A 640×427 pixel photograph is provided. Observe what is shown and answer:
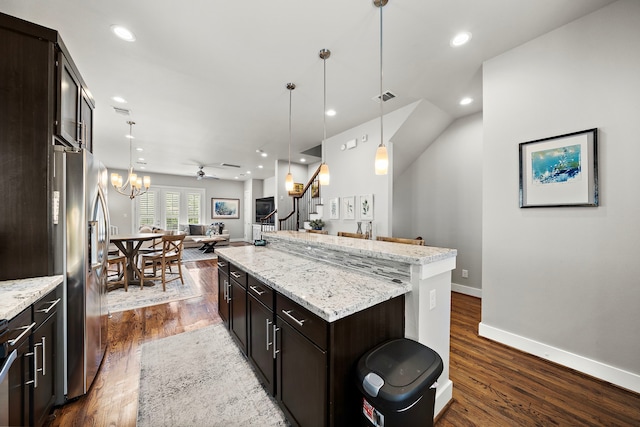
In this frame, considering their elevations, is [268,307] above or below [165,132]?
below

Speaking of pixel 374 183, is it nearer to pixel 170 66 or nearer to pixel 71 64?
pixel 170 66

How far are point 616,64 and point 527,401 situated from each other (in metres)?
2.75

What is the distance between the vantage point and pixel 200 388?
1884mm

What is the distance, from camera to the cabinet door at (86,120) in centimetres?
209

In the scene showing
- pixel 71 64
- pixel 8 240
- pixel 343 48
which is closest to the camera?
pixel 8 240

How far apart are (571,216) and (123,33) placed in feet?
14.5

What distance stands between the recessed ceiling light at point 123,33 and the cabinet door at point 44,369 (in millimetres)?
2401

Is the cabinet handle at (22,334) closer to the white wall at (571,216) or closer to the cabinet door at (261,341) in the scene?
the cabinet door at (261,341)

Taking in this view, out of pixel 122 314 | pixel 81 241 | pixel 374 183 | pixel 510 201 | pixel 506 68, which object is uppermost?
pixel 506 68

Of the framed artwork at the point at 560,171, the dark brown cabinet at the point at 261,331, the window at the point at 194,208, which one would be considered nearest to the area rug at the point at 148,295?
the dark brown cabinet at the point at 261,331

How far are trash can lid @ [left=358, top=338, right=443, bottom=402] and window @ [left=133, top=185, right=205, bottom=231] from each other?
1063cm

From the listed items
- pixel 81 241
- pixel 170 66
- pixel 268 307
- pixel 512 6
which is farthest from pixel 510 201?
pixel 170 66

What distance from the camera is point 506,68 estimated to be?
8.34 ft

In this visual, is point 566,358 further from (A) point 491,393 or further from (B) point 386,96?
(B) point 386,96
